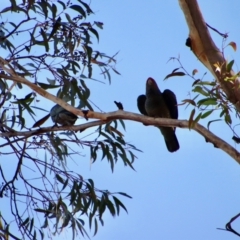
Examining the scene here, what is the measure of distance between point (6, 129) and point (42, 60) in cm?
44

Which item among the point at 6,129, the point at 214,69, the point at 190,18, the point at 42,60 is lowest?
the point at 214,69

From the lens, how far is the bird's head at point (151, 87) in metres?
4.25

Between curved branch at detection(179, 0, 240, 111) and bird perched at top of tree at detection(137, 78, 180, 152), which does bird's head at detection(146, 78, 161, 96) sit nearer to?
bird perched at top of tree at detection(137, 78, 180, 152)

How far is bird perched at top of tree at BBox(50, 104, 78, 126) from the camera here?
373 centimetres

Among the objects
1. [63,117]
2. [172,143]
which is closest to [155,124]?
[63,117]

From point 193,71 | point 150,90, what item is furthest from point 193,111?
point 150,90

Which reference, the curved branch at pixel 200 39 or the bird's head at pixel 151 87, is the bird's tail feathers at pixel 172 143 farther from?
the curved branch at pixel 200 39

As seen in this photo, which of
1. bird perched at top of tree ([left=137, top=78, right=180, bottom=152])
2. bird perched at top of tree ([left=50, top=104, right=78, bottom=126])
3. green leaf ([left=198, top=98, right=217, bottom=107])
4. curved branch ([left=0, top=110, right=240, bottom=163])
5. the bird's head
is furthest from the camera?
the bird's head

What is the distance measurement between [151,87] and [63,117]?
78cm

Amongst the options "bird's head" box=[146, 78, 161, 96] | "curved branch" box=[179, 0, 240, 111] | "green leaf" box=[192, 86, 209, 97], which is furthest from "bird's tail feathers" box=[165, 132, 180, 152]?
"green leaf" box=[192, 86, 209, 97]

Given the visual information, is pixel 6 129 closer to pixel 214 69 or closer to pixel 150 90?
pixel 150 90

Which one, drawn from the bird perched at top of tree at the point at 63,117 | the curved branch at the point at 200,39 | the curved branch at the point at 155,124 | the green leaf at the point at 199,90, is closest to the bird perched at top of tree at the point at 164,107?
the bird perched at top of tree at the point at 63,117

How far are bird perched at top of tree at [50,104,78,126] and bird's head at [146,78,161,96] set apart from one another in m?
0.69

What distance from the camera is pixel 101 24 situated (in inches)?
152
